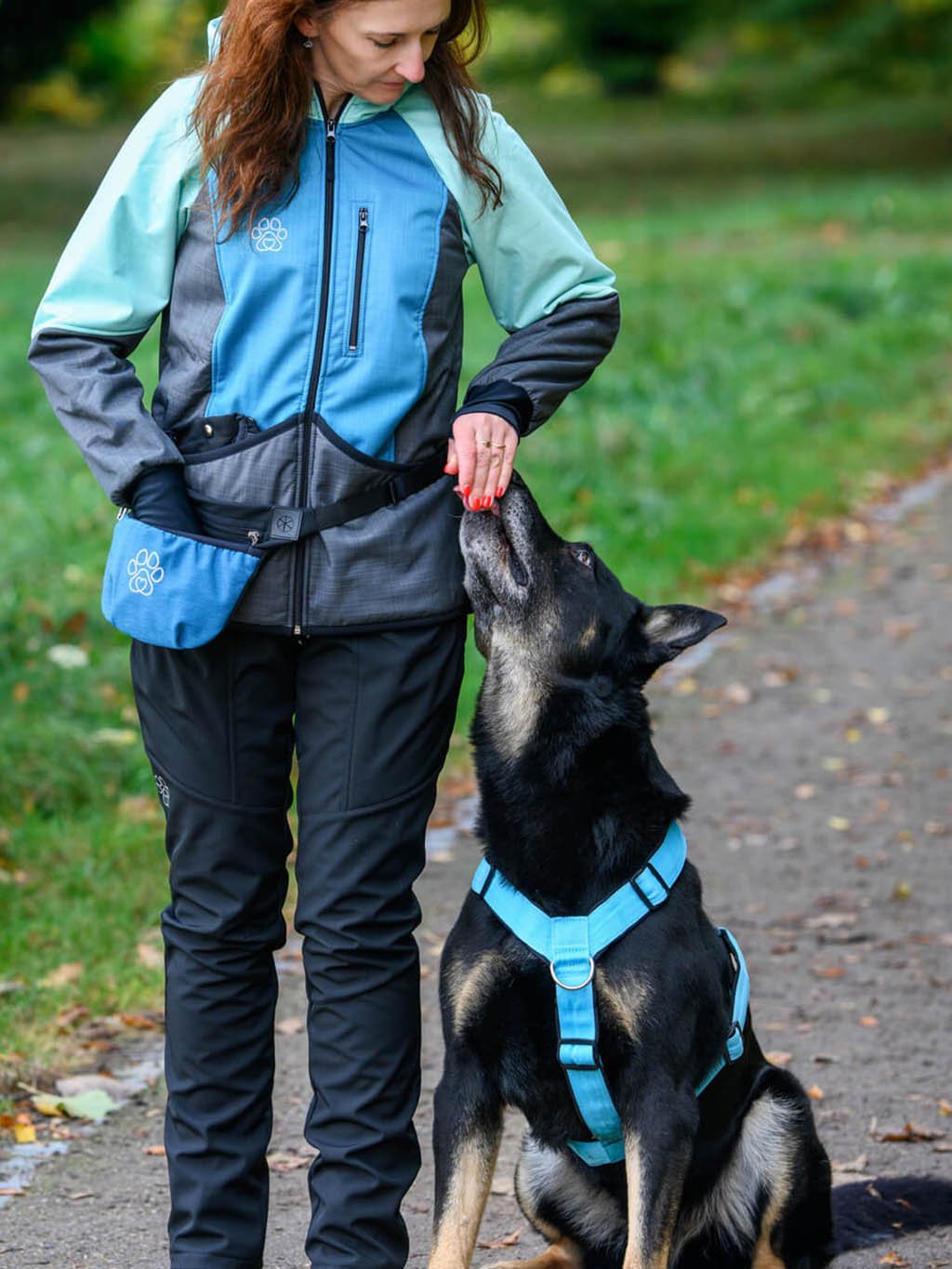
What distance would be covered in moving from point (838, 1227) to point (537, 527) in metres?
1.68

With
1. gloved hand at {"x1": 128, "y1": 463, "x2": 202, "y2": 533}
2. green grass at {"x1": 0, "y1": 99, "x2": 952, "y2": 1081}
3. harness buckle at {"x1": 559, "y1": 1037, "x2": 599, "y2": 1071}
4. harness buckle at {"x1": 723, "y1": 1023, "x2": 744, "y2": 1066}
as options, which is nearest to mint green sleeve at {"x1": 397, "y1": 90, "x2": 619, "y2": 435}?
gloved hand at {"x1": 128, "y1": 463, "x2": 202, "y2": 533}

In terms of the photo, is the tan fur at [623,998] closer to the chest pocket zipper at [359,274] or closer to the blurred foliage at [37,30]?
the chest pocket zipper at [359,274]

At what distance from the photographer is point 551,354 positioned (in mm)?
3283

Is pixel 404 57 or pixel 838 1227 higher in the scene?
pixel 404 57

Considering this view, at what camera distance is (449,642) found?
3271 mm

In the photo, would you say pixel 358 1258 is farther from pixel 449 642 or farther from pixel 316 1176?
pixel 449 642

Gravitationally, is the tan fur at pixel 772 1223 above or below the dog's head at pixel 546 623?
below

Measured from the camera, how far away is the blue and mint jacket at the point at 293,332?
2.99m

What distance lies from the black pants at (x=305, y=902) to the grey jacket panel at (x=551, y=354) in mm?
494

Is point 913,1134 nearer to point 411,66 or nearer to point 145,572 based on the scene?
point 145,572

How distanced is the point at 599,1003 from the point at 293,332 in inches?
53.2

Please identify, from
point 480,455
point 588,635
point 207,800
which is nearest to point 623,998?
point 588,635

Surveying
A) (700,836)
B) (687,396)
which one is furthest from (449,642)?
(687,396)

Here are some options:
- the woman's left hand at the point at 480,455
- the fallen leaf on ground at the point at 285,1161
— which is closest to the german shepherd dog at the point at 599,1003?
the woman's left hand at the point at 480,455
